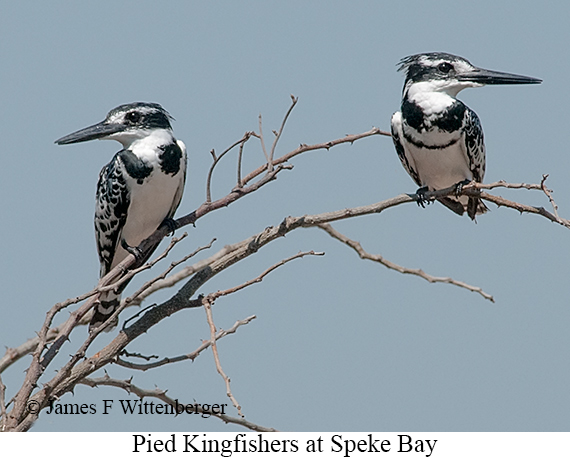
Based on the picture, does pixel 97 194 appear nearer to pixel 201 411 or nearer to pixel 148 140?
pixel 148 140

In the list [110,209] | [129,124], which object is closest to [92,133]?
[129,124]

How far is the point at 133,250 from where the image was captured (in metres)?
5.63

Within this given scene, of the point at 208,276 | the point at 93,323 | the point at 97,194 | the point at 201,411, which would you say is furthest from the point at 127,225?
the point at 201,411

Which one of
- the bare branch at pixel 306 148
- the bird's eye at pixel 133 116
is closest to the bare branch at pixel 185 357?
the bare branch at pixel 306 148

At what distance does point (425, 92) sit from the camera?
224 inches

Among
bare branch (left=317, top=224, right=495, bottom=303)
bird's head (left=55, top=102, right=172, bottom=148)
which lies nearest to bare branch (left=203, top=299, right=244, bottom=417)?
bare branch (left=317, top=224, right=495, bottom=303)

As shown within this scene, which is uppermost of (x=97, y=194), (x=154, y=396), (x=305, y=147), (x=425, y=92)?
(x=425, y=92)

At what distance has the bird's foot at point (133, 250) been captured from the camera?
219 inches

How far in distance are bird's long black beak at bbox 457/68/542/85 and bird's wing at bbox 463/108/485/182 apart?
23 centimetres

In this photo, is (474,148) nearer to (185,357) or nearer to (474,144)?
(474,144)

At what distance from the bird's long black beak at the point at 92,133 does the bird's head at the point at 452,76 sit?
2198mm

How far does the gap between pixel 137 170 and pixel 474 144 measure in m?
2.43

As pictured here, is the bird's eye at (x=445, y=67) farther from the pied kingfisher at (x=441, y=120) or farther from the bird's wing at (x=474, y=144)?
the bird's wing at (x=474, y=144)

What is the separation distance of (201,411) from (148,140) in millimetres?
2219
